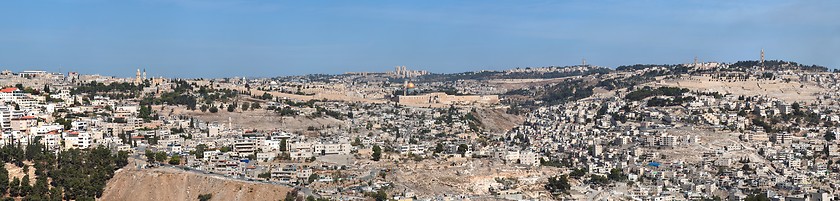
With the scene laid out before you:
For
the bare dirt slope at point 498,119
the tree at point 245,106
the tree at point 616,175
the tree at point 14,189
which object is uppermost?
the tree at point 245,106

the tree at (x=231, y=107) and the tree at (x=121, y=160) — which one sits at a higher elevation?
the tree at (x=231, y=107)

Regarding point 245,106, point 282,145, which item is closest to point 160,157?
point 282,145

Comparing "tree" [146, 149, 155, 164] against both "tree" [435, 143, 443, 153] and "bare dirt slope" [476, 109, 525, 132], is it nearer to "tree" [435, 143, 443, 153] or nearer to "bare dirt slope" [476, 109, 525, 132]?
"tree" [435, 143, 443, 153]

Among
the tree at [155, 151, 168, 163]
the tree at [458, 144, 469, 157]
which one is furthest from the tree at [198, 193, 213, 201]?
the tree at [458, 144, 469, 157]

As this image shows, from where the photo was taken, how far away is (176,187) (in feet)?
138

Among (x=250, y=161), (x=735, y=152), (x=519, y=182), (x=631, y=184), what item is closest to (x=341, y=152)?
(x=250, y=161)

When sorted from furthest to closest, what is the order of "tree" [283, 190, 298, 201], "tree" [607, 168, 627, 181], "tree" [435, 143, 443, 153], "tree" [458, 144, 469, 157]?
"tree" [435, 143, 443, 153] → "tree" [458, 144, 469, 157] → "tree" [607, 168, 627, 181] → "tree" [283, 190, 298, 201]

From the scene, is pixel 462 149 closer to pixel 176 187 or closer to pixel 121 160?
pixel 176 187

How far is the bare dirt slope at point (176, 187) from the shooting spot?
133 ft

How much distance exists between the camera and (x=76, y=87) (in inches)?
2928

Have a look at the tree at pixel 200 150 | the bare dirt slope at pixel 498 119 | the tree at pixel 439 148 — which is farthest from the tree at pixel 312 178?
the bare dirt slope at pixel 498 119

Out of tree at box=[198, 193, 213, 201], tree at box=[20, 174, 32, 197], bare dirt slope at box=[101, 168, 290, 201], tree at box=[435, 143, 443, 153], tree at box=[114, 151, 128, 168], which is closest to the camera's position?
bare dirt slope at box=[101, 168, 290, 201]

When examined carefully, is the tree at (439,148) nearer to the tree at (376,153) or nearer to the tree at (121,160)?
the tree at (376,153)

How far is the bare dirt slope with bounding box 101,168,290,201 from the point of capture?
40.7 m
